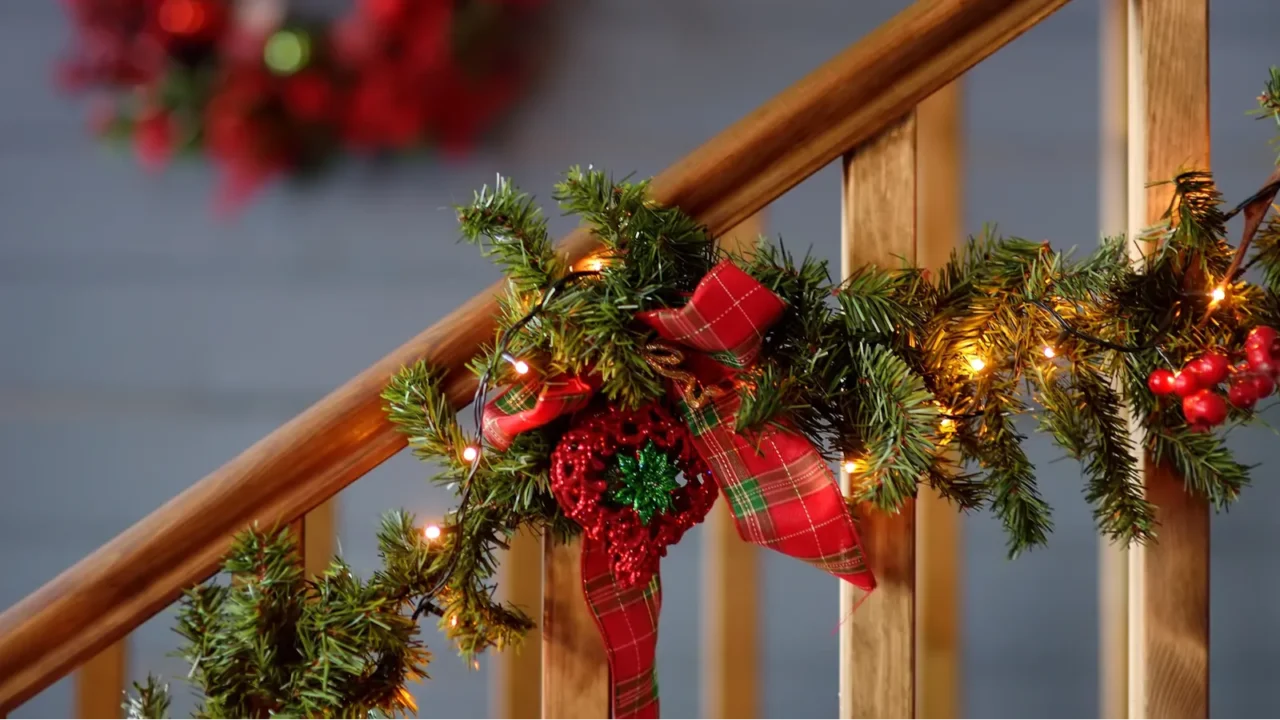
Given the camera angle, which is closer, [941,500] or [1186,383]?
[1186,383]

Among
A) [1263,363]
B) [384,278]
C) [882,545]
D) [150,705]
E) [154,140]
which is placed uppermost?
[154,140]

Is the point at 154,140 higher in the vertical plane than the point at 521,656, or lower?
higher

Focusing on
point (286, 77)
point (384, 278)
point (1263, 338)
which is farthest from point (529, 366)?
point (286, 77)

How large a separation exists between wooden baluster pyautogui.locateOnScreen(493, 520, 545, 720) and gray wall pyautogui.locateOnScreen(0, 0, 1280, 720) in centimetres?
69

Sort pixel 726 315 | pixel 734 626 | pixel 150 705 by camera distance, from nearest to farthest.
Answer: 1. pixel 726 315
2. pixel 150 705
3. pixel 734 626

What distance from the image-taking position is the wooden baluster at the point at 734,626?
958 millimetres

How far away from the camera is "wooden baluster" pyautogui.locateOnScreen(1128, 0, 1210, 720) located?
2.59 ft

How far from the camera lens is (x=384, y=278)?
67.7 inches

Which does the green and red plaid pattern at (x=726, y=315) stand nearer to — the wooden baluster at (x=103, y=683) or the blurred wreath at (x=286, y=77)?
the wooden baluster at (x=103, y=683)

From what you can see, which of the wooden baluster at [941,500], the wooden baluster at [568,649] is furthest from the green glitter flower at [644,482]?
the wooden baluster at [941,500]

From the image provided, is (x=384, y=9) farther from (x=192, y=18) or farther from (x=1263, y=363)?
(x=1263, y=363)

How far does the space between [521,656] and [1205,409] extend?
2.07ft

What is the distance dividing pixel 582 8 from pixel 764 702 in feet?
3.77

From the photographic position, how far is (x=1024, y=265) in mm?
727
